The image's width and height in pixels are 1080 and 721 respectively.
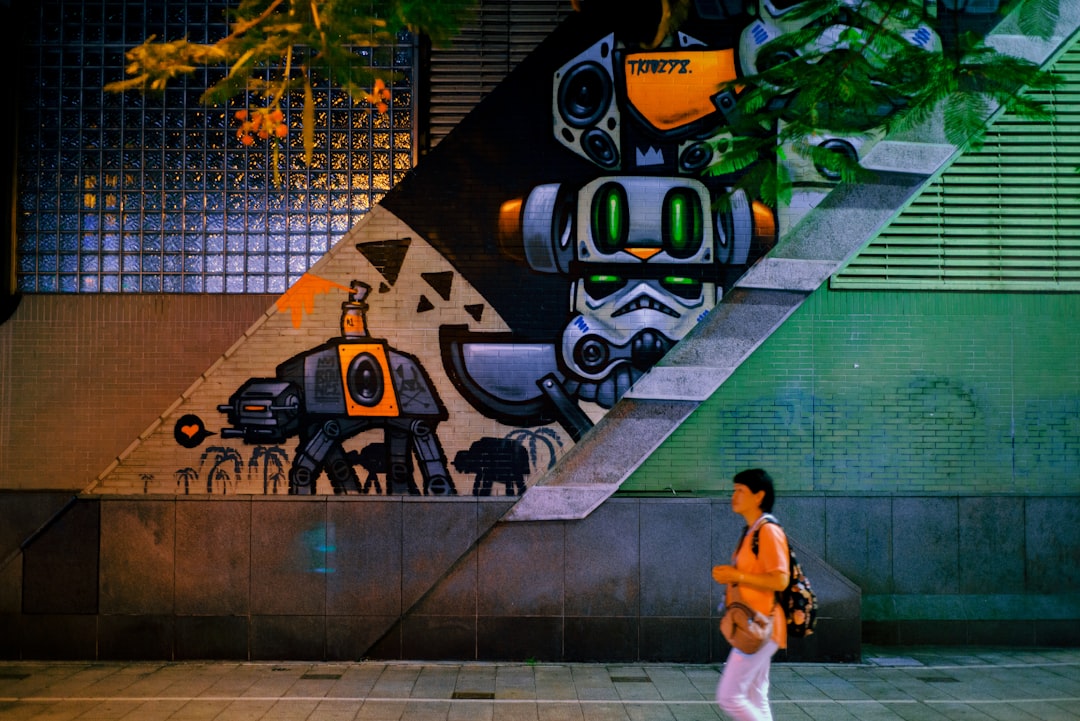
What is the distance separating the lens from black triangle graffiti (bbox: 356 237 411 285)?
32.8 feet

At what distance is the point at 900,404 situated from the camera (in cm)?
1019

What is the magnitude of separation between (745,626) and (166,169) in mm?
7994

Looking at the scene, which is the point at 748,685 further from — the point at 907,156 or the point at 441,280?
the point at 907,156

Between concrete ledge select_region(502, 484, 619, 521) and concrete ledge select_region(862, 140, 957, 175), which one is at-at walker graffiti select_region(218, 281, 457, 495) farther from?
concrete ledge select_region(862, 140, 957, 175)

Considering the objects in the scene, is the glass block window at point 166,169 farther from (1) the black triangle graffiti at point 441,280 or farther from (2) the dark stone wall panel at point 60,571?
(2) the dark stone wall panel at point 60,571

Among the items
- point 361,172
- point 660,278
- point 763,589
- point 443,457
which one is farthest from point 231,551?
point 763,589

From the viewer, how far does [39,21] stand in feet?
34.8

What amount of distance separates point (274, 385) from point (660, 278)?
4103mm

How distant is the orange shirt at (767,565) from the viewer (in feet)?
19.0

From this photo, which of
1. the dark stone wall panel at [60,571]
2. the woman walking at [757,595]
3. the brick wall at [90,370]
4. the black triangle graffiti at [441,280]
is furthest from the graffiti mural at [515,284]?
the woman walking at [757,595]

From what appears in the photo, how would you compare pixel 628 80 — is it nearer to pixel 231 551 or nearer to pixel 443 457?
pixel 443 457

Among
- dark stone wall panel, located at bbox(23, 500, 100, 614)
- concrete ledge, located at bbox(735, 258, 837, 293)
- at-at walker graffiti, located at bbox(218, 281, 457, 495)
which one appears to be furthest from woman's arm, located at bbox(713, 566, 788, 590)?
dark stone wall panel, located at bbox(23, 500, 100, 614)

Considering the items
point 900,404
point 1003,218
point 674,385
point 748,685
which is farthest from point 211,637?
point 1003,218

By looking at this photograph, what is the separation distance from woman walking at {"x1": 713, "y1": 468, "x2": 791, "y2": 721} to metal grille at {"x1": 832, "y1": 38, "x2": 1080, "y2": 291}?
17.0ft
